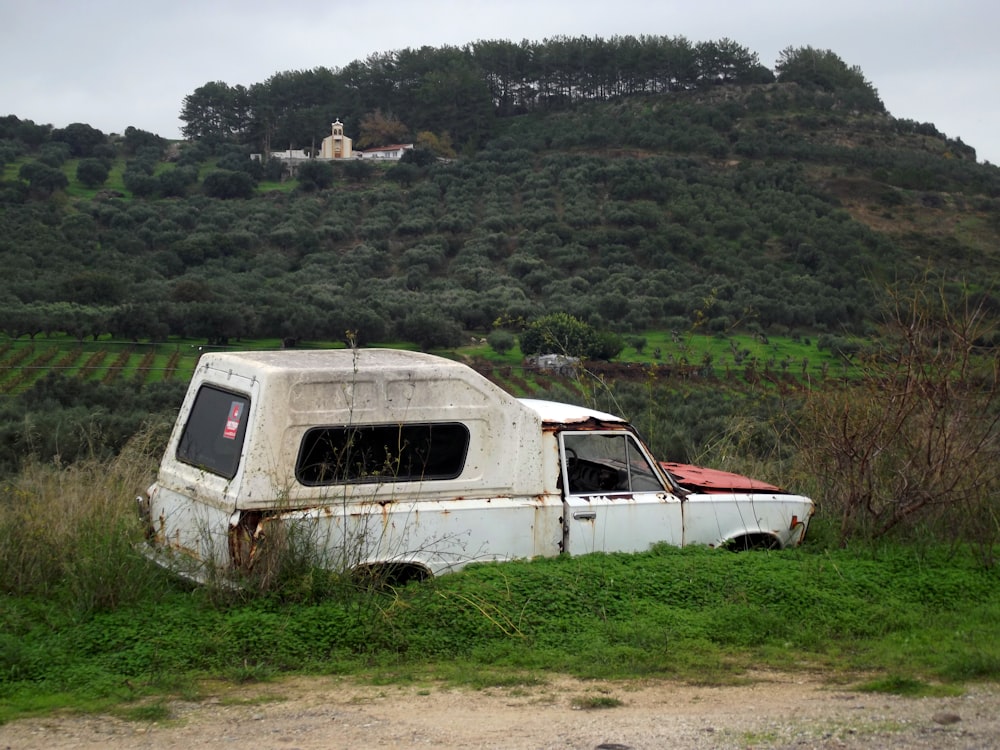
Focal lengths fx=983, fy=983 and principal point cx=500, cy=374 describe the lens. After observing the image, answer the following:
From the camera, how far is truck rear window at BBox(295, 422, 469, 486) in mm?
6434

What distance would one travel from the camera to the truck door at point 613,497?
7082 mm

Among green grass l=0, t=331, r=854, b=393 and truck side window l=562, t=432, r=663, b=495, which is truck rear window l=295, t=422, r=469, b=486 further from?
green grass l=0, t=331, r=854, b=393

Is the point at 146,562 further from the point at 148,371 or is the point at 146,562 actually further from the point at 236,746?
the point at 148,371

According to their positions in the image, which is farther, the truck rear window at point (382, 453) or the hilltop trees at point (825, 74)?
the hilltop trees at point (825, 74)

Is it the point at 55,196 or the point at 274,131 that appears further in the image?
the point at 274,131

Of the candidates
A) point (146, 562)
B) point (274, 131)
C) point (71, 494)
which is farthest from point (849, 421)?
point (274, 131)

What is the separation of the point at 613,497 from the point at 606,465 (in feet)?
1.26

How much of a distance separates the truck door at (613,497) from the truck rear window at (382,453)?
858mm

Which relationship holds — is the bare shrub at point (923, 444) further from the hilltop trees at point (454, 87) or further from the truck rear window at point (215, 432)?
the hilltop trees at point (454, 87)

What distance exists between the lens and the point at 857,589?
6.72 meters

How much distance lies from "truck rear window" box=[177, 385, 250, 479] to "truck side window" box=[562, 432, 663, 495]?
235 centimetres

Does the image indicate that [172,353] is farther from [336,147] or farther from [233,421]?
[336,147]

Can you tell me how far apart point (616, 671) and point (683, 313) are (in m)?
37.0

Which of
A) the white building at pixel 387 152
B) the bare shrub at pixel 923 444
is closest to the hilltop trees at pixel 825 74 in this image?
the white building at pixel 387 152
